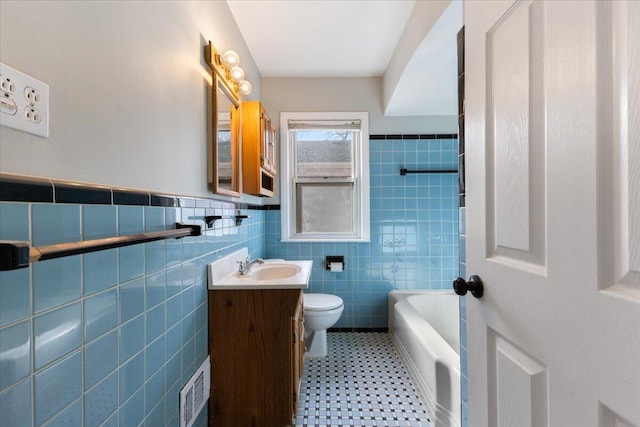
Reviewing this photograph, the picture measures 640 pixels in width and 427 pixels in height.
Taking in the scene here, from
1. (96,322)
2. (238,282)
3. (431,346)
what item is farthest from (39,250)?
(431,346)

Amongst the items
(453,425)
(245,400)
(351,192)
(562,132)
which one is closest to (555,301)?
(562,132)

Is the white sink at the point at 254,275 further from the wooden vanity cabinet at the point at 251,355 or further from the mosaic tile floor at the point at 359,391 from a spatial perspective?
the mosaic tile floor at the point at 359,391

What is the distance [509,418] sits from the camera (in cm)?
71

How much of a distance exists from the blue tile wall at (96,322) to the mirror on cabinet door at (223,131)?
35 centimetres

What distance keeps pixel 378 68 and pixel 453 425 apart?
2.66 m

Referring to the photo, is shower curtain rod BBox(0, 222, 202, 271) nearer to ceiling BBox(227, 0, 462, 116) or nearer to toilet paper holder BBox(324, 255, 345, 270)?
ceiling BBox(227, 0, 462, 116)

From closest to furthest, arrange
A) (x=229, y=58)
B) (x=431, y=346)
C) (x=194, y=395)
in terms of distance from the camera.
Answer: (x=194, y=395)
(x=229, y=58)
(x=431, y=346)

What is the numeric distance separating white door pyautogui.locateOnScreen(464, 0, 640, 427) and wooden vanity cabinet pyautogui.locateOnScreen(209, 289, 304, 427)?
3.10 feet

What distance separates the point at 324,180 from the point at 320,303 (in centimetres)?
121

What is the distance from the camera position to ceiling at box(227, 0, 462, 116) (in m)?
1.86

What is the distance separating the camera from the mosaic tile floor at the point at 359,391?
67.4 inches

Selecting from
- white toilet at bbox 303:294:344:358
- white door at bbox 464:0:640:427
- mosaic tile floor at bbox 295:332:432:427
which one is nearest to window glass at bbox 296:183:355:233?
white toilet at bbox 303:294:344:358

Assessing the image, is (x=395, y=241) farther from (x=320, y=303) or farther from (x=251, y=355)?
(x=251, y=355)

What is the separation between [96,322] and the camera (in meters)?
0.77
